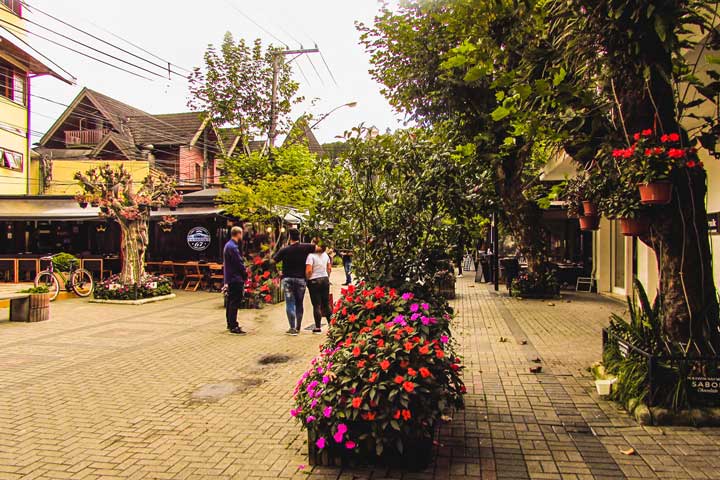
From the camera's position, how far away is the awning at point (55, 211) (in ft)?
62.3

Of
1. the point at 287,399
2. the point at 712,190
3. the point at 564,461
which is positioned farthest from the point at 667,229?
the point at 712,190

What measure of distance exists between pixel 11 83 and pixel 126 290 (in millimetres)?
16663

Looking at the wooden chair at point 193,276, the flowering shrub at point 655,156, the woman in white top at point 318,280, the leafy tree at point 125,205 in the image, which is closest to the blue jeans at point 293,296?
the woman in white top at point 318,280

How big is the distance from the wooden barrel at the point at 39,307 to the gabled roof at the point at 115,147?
1996 cm

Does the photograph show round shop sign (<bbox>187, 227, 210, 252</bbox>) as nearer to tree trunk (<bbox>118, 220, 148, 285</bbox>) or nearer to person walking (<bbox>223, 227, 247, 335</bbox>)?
tree trunk (<bbox>118, 220, 148, 285</bbox>)

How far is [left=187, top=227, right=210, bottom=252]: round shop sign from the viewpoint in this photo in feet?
63.2

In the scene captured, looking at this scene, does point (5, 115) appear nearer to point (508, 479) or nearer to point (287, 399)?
point (287, 399)

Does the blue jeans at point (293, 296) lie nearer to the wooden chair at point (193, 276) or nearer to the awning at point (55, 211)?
the wooden chair at point (193, 276)

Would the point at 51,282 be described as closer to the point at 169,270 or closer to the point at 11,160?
the point at 169,270

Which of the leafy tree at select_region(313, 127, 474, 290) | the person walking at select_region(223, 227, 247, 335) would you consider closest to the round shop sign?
the person walking at select_region(223, 227, 247, 335)

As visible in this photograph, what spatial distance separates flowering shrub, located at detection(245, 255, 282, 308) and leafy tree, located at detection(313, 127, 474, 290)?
8376 mm

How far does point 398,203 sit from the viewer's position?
4926 millimetres

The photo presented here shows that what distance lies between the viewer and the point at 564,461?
149 inches

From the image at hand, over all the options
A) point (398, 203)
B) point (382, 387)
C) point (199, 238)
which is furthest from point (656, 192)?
point (199, 238)
